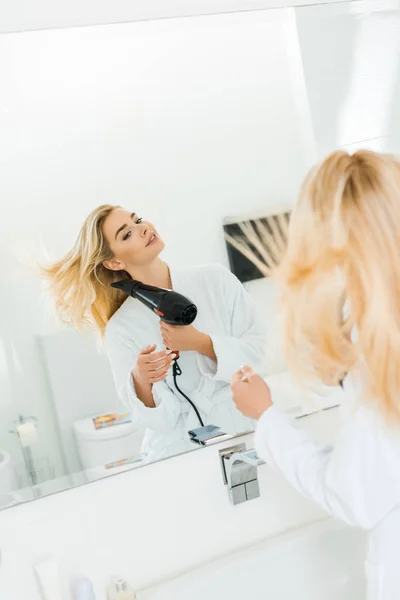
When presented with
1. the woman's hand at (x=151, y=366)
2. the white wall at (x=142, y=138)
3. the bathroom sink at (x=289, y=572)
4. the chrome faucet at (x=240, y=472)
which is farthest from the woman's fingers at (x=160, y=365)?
the bathroom sink at (x=289, y=572)

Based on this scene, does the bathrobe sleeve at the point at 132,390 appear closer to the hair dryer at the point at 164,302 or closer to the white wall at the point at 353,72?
the hair dryer at the point at 164,302

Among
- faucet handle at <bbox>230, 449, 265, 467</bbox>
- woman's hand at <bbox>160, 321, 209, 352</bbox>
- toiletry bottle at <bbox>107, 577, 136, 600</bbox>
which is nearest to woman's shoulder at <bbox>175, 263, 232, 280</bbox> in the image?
woman's hand at <bbox>160, 321, 209, 352</bbox>

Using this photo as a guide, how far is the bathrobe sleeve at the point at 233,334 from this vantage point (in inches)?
56.2

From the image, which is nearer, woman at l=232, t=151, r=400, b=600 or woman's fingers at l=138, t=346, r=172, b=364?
woman at l=232, t=151, r=400, b=600

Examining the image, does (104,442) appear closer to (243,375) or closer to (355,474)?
(243,375)

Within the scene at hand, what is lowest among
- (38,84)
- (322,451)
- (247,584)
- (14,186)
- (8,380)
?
(247,584)

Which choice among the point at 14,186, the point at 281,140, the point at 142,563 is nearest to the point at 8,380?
the point at 14,186

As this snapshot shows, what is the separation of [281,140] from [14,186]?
0.56m

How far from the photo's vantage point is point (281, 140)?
4.79 feet

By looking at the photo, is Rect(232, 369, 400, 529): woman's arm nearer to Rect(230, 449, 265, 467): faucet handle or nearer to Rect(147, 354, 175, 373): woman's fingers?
Rect(230, 449, 265, 467): faucet handle

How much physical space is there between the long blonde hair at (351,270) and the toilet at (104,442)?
0.42 m

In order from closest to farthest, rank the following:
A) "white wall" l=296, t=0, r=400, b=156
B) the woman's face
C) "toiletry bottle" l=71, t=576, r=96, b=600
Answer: "toiletry bottle" l=71, t=576, r=96, b=600 → the woman's face → "white wall" l=296, t=0, r=400, b=156

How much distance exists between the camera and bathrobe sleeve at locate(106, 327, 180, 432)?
4.44 feet

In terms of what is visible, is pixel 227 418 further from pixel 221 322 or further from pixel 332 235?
pixel 332 235
